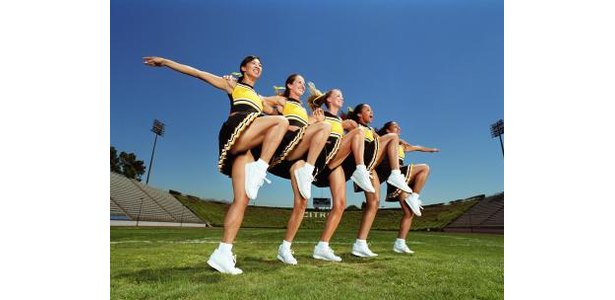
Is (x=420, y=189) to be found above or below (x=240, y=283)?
above

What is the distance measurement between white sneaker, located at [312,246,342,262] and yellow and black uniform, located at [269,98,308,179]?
661 millimetres

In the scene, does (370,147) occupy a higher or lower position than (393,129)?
lower

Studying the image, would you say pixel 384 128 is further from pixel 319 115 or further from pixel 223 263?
pixel 223 263

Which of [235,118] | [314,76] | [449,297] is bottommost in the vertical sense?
[449,297]

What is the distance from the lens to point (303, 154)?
344 cm

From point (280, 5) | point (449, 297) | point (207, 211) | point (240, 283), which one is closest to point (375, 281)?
point (449, 297)

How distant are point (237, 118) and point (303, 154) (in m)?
0.61

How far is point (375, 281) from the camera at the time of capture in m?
3.12

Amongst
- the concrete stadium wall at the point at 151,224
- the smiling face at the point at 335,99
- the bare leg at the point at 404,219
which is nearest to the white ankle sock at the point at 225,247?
the concrete stadium wall at the point at 151,224

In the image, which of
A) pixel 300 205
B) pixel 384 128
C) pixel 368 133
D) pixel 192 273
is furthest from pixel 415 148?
pixel 192 273

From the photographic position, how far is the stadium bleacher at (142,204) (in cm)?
350

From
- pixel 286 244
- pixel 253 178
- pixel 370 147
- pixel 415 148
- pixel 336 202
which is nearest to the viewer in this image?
pixel 253 178

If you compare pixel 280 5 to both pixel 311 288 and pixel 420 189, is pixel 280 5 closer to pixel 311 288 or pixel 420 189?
pixel 420 189
